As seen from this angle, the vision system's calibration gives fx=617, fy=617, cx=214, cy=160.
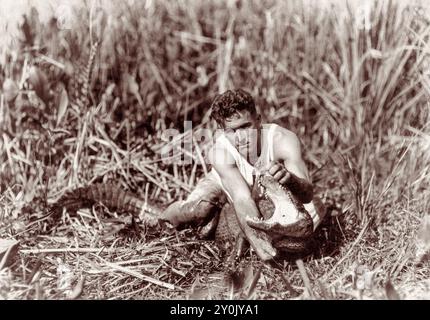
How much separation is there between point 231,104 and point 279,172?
394mm

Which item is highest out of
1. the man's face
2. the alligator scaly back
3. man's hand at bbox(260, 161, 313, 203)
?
the man's face

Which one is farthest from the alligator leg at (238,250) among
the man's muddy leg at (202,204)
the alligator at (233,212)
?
the man's muddy leg at (202,204)

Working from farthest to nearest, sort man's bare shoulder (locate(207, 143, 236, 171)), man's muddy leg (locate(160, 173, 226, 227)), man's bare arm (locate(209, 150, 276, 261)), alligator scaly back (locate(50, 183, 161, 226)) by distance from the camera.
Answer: alligator scaly back (locate(50, 183, 161, 226)), man's muddy leg (locate(160, 173, 226, 227)), man's bare shoulder (locate(207, 143, 236, 171)), man's bare arm (locate(209, 150, 276, 261))


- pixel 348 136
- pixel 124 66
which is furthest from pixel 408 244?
pixel 124 66

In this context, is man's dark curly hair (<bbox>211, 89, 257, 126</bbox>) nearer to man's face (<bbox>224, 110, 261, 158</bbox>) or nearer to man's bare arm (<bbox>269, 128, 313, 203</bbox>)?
man's face (<bbox>224, 110, 261, 158</bbox>)

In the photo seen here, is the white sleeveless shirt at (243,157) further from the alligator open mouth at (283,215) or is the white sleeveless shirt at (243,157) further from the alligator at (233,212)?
the alligator open mouth at (283,215)

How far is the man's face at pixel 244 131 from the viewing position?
281 centimetres

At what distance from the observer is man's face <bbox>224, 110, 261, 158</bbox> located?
2807 mm

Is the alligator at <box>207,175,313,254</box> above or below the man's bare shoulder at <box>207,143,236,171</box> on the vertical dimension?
below

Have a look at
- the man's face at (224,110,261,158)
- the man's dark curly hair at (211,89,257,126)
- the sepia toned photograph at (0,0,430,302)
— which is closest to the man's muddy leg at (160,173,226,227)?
the sepia toned photograph at (0,0,430,302)

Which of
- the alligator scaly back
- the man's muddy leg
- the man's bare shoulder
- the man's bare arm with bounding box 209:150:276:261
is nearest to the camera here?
the man's bare arm with bounding box 209:150:276:261

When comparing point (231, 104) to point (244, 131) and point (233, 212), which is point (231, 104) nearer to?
point (244, 131)

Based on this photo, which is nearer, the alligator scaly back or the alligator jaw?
the alligator jaw

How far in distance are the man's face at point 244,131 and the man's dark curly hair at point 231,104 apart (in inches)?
0.8
